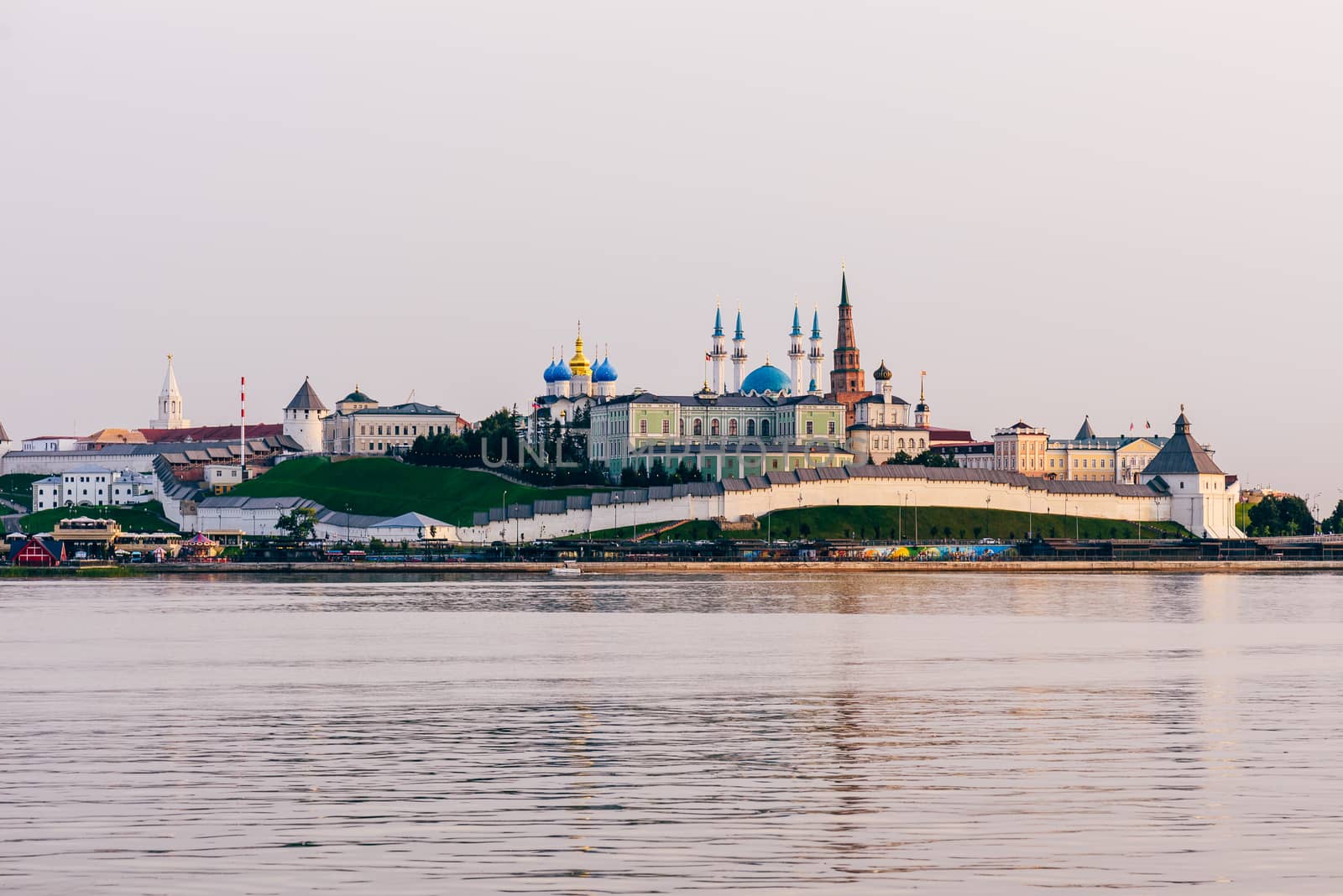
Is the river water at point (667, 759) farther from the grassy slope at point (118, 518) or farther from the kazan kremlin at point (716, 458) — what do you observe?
the grassy slope at point (118, 518)

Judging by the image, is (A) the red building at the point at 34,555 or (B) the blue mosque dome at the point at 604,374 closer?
(A) the red building at the point at 34,555

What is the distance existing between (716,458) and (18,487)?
59.2 metres

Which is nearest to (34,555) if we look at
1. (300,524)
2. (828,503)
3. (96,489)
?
(300,524)

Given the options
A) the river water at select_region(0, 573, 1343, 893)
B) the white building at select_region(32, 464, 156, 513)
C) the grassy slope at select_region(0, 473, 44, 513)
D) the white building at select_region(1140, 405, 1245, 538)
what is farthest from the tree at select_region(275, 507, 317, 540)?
the river water at select_region(0, 573, 1343, 893)

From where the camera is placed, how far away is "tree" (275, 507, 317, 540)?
325ft

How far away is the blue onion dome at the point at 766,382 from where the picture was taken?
428ft

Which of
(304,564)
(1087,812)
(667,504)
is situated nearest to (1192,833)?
(1087,812)

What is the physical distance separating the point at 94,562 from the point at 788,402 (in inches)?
1959

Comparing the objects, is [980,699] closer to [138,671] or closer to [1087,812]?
[1087,812]

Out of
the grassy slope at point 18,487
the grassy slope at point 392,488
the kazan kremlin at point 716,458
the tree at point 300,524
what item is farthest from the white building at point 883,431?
the grassy slope at point 18,487

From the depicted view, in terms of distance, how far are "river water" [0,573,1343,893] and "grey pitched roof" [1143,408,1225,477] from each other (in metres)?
62.6

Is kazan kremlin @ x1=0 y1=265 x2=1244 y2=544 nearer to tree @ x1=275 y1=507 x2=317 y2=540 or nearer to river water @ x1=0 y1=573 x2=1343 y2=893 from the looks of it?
tree @ x1=275 y1=507 x2=317 y2=540

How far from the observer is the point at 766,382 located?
13075 cm

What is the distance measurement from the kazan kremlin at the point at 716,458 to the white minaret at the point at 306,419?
141 mm
